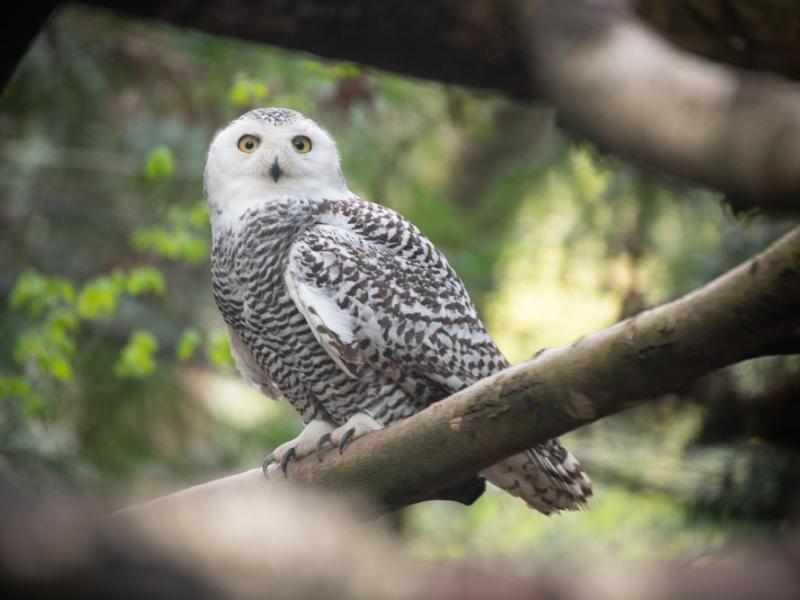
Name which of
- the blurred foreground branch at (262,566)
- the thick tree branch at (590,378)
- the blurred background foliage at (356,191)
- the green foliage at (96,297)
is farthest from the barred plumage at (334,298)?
the blurred foreground branch at (262,566)

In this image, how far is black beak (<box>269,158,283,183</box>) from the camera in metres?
3.59

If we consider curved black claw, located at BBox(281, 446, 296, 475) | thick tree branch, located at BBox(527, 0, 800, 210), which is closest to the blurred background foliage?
thick tree branch, located at BBox(527, 0, 800, 210)

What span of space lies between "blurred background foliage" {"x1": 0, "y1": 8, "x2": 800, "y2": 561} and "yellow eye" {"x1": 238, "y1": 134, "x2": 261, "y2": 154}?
164 cm

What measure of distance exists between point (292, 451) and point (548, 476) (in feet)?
2.65

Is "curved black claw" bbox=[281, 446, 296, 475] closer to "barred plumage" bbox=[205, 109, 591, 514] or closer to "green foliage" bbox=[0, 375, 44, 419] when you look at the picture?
"barred plumage" bbox=[205, 109, 591, 514]

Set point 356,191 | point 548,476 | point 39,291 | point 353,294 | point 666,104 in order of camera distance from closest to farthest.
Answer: point 666,104 → point 548,476 → point 353,294 → point 39,291 → point 356,191

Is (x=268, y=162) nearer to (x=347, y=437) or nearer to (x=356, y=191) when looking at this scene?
(x=347, y=437)

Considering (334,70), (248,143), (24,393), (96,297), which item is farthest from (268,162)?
(24,393)

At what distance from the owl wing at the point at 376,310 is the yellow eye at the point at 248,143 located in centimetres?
32

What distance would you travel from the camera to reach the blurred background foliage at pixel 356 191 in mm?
5684

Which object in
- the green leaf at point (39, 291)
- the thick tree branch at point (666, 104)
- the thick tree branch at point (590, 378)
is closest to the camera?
the thick tree branch at point (590, 378)

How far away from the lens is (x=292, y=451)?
3469 millimetres

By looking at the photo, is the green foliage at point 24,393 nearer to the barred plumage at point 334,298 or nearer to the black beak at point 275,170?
the barred plumage at point 334,298

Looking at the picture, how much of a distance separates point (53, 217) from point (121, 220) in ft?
1.62
